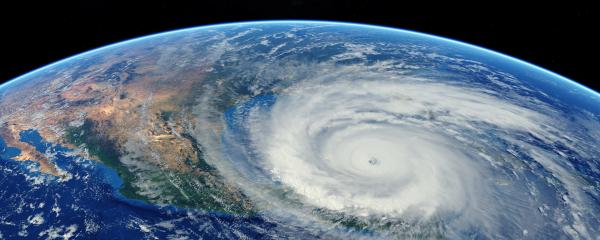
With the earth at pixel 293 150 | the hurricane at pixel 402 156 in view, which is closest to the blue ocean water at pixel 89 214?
Answer: the earth at pixel 293 150

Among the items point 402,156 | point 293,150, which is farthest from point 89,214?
point 402,156

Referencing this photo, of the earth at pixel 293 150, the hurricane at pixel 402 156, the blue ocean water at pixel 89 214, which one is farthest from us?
the hurricane at pixel 402 156

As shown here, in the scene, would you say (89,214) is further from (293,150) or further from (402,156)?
(402,156)

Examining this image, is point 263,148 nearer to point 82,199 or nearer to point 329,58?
point 82,199

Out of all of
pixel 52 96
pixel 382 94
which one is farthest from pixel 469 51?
pixel 52 96

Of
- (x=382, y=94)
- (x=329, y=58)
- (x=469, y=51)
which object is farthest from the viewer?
(x=469, y=51)

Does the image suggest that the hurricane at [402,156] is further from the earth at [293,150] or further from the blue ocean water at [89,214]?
the blue ocean water at [89,214]
